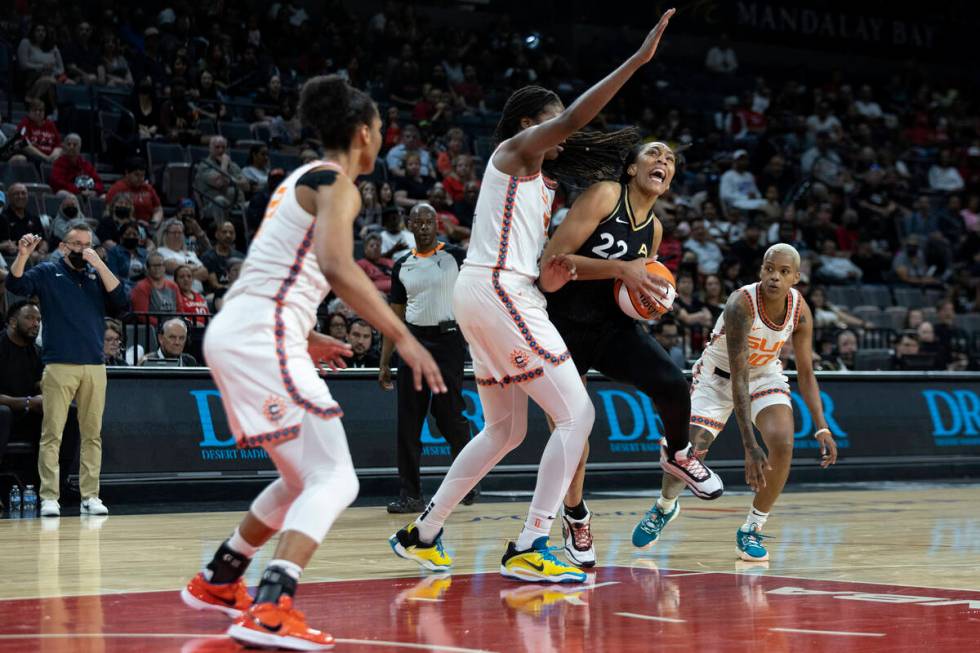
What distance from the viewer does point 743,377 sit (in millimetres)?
7461

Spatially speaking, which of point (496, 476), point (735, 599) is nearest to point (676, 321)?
point (496, 476)

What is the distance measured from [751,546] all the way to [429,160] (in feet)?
37.0

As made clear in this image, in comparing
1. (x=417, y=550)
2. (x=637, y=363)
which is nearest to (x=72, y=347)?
(x=417, y=550)

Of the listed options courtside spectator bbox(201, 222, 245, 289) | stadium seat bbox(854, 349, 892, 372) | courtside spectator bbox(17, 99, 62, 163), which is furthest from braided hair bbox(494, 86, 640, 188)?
stadium seat bbox(854, 349, 892, 372)

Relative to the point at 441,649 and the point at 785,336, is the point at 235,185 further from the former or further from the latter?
the point at 441,649

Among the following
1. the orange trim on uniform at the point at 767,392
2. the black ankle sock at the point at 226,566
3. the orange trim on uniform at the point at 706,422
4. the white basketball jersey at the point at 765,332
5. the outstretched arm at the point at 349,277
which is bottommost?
the orange trim on uniform at the point at 706,422

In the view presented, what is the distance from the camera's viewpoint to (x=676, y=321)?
51.1 feet

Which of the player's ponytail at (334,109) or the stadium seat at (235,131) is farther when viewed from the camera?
the stadium seat at (235,131)

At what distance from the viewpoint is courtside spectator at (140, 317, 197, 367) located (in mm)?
11812

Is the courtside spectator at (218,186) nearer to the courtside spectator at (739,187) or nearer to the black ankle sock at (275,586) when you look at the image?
the courtside spectator at (739,187)

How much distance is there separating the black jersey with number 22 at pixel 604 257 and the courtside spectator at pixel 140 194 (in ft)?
28.8

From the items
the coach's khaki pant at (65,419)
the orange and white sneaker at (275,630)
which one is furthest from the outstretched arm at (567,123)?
the coach's khaki pant at (65,419)

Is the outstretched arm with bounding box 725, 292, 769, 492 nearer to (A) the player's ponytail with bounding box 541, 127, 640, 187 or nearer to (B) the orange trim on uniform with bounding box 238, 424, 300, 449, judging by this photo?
(A) the player's ponytail with bounding box 541, 127, 640, 187

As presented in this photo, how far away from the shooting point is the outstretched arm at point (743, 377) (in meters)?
7.14
